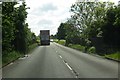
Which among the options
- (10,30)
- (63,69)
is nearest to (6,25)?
(10,30)

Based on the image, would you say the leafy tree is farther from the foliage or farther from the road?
the foliage

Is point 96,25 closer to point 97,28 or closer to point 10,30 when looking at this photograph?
point 97,28

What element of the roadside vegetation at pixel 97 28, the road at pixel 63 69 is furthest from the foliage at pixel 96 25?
the road at pixel 63 69

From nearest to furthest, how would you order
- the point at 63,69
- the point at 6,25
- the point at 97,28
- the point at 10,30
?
the point at 63,69 < the point at 6,25 < the point at 10,30 < the point at 97,28

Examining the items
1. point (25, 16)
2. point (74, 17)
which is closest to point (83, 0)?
point (74, 17)

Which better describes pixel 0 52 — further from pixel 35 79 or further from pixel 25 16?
pixel 25 16

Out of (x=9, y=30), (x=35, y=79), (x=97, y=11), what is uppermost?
(x=97, y=11)

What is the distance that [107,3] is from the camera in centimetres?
6819

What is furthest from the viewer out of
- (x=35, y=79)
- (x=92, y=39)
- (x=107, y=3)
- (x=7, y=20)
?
(x=107, y=3)

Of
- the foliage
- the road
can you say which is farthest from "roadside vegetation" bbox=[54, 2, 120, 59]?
the road

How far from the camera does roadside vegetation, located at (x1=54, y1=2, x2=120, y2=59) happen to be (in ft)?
133

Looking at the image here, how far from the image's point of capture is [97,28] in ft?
160

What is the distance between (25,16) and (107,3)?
89.5 feet

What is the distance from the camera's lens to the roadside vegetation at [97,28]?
4049 cm
